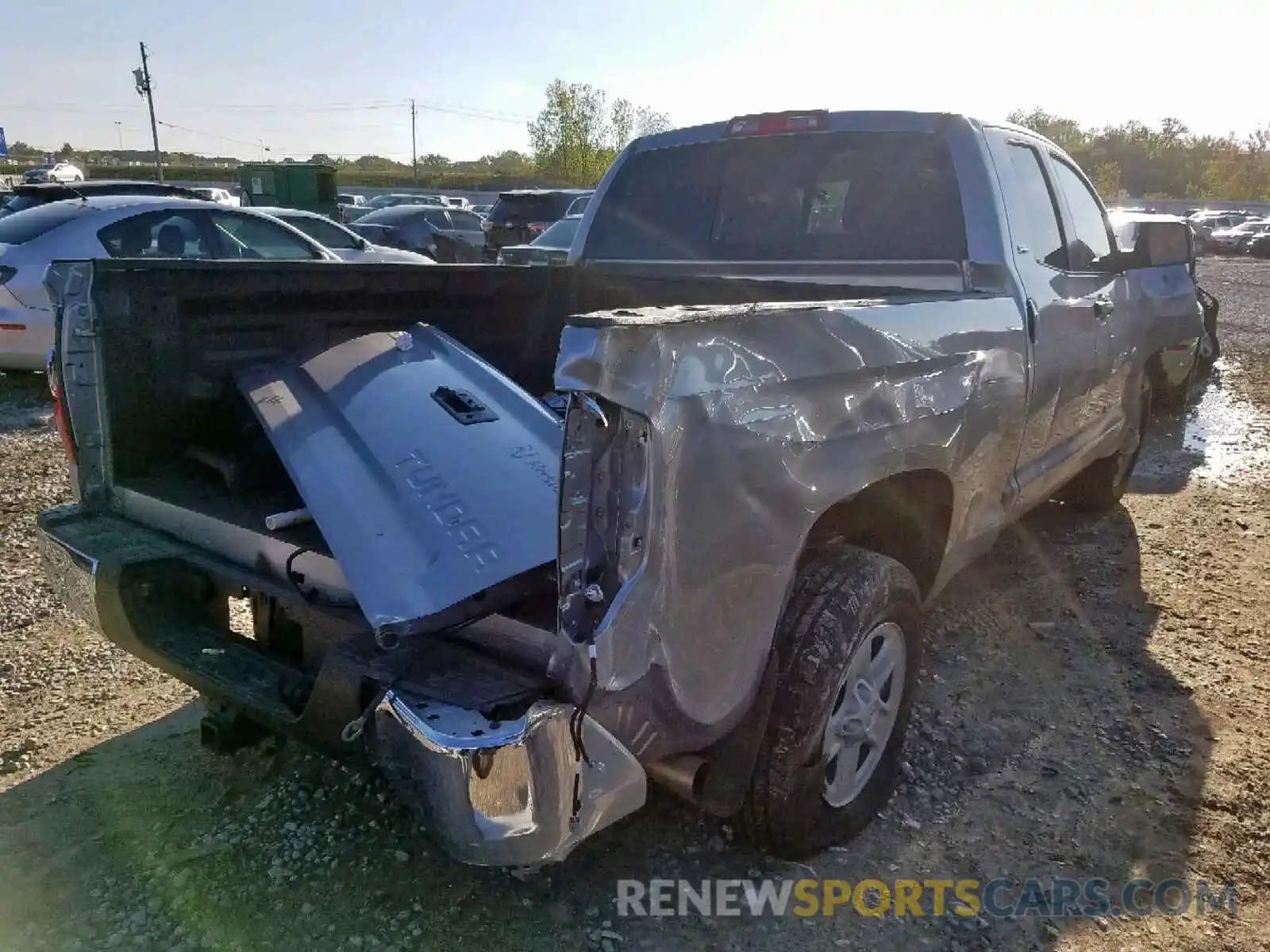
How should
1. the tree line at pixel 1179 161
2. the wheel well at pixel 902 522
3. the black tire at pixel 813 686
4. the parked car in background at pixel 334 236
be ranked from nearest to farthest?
the black tire at pixel 813 686
the wheel well at pixel 902 522
the parked car in background at pixel 334 236
the tree line at pixel 1179 161

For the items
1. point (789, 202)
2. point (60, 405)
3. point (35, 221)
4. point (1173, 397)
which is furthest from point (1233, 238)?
point (60, 405)

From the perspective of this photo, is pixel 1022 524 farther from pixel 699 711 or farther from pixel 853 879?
pixel 699 711

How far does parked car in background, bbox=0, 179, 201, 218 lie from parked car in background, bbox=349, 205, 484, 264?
20.9ft

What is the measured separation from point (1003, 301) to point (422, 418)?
6.28 ft

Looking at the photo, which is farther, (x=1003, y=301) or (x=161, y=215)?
(x=161, y=215)

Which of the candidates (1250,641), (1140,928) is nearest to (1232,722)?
(1250,641)

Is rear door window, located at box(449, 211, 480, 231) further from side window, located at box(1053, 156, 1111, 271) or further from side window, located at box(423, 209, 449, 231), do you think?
side window, located at box(1053, 156, 1111, 271)

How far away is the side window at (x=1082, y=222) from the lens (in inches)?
159

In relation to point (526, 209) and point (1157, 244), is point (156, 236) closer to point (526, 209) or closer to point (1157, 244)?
point (1157, 244)

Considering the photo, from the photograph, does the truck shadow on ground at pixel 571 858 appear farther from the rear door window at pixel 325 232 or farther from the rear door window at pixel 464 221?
the rear door window at pixel 464 221

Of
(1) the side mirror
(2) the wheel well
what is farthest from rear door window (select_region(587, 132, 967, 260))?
(1) the side mirror

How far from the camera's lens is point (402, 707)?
181 centimetres

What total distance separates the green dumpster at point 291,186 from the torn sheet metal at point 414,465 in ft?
70.2

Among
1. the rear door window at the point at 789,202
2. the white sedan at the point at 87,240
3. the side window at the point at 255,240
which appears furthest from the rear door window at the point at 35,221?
the rear door window at the point at 789,202
